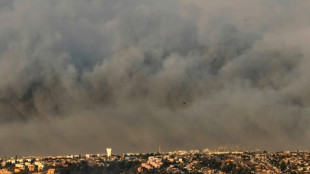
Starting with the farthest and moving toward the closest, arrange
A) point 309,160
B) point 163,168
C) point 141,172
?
point 309,160 < point 163,168 < point 141,172

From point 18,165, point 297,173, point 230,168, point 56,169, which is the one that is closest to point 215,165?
point 230,168

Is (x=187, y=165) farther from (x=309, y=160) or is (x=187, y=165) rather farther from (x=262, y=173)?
(x=309, y=160)

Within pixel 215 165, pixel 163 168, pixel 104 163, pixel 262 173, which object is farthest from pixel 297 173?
pixel 104 163

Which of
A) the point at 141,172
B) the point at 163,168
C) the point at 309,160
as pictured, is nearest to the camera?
the point at 141,172

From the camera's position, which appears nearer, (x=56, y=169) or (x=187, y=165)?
(x=56, y=169)

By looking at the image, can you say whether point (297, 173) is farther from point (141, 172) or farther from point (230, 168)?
point (141, 172)

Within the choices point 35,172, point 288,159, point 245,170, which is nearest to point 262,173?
point 245,170

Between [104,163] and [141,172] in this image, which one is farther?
[104,163]
